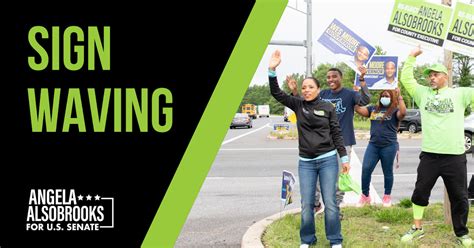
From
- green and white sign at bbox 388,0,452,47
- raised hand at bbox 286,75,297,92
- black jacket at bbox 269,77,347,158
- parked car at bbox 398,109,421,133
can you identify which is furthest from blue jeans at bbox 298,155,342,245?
parked car at bbox 398,109,421,133

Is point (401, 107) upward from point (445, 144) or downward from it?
upward

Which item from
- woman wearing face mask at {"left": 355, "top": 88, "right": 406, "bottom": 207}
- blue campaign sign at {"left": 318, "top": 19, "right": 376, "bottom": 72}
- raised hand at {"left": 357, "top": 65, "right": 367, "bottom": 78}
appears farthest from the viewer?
woman wearing face mask at {"left": 355, "top": 88, "right": 406, "bottom": 207}

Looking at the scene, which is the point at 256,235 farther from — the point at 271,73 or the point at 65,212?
the point at 65,212

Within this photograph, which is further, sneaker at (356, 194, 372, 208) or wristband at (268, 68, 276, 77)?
sneaker at (356, 194, 372, 208)

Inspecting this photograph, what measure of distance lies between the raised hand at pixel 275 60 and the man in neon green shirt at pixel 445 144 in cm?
142

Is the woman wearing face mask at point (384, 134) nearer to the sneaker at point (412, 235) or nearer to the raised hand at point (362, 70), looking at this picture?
the raised hand at point (362, 70)

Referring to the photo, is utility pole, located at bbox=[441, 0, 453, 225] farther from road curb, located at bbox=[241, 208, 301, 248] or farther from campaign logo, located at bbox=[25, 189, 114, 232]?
campaign logo, located at bbox=[25, 189, 114, 232]

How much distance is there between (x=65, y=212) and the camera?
4.89 m

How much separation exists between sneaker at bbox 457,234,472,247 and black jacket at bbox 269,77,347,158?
139 centimetres

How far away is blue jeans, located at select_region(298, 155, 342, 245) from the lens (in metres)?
4.02

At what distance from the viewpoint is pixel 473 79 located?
157ft

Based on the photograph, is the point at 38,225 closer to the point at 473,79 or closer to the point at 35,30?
the point at 35,30

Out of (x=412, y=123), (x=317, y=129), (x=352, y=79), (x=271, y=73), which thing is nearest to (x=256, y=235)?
(x=317, y=129)

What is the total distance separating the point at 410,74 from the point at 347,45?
3.00 ft
